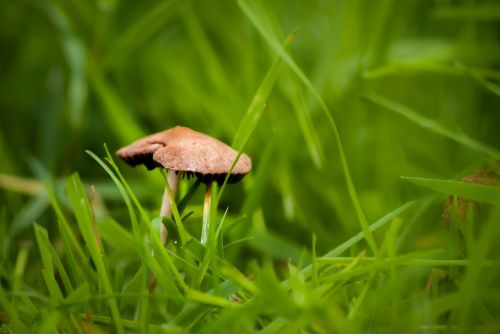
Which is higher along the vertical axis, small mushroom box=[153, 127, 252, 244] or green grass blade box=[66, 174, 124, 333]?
small mushroom box=[153, 127, 252, 244]

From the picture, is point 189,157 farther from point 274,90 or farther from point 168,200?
point 274,90

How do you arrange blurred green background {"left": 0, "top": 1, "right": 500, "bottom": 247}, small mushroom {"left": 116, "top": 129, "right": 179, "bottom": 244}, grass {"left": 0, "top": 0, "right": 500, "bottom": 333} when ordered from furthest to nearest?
1. blurred green background {"left": 0, "top": 1, "right": 500, "bottom": 247}
2. small mushroom {"left": 116, "top": 129, "right": 179, "bottom": 244}
3. grass {"left": 0, "top": 0, "right": 500, "bottom": 333}

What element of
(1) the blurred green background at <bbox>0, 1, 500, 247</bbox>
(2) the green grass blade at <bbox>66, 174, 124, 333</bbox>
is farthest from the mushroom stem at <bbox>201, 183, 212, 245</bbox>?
(1) the blurred green background at <bbox>0, 1, 500, 247</bbox>

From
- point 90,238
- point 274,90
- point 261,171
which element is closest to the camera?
point 90,238

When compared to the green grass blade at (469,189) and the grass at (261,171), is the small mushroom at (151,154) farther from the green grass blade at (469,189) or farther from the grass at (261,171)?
the green grass blade at (469,189)

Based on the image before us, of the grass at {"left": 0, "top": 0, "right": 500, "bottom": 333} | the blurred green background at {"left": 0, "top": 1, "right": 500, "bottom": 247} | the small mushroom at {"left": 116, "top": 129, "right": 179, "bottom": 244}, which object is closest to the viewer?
the grass at {"left": 0, "top": 0, "right": 500, "bottom": 333}

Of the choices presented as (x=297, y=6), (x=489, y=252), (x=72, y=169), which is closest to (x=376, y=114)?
(x=297, y=6)

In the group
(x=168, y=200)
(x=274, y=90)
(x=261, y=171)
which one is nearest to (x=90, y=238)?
(x=168, y=200)

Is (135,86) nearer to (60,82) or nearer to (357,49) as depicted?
(60,82)

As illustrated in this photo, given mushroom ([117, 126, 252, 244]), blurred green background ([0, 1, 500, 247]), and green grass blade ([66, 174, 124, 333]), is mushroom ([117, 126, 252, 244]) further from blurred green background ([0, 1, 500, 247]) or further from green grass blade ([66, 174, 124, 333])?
blurred green background ([0, 1, 500, 247])
